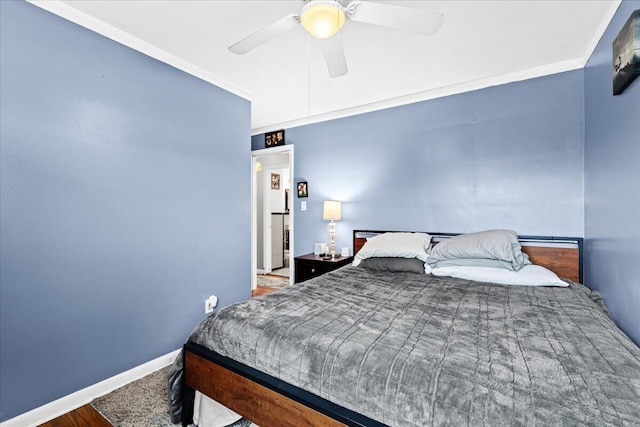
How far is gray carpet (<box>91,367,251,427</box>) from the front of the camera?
1683mm

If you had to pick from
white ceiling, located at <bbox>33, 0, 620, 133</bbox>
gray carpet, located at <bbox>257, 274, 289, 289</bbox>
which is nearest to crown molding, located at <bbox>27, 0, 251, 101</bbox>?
white ceiling, located at <bbox>33, 0, 620, 133</bbox>

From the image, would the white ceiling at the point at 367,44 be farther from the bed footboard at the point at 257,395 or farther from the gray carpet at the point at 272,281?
the gray carpet at the point at 272,281

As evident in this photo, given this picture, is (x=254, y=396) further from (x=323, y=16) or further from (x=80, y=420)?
(x=323, y=16)

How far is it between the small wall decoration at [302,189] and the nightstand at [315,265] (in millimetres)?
915

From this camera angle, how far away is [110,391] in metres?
1.99

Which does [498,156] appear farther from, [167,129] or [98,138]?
[98,138]

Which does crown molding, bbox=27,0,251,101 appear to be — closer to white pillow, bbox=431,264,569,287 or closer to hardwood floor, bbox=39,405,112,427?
hardwood floor, bbox=39,405,112,427

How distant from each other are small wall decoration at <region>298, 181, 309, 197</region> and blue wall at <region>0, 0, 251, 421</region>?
1415mm

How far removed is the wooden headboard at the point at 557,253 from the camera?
8.13ft

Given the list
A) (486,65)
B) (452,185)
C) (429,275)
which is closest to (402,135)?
(452,185)

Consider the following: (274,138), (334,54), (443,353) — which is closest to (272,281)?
(274,138)

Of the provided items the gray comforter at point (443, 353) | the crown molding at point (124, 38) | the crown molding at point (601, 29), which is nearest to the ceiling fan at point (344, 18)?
the crown molding at point (124, 38)

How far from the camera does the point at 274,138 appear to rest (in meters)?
4.27

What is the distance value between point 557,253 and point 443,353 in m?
2.18
